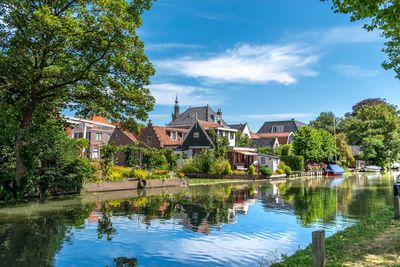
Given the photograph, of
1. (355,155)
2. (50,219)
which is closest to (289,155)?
(355,155)

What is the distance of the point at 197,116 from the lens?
67.4 meters

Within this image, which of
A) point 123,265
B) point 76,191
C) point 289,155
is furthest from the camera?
point 289,155

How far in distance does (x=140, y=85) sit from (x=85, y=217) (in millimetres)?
8542

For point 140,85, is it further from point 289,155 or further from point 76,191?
point 289,155

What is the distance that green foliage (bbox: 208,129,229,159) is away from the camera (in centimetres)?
4703

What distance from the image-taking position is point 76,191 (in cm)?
2353

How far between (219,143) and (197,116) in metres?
18.0

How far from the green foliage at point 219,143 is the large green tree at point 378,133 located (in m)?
38.2

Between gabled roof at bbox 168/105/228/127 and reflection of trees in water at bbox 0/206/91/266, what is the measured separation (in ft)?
168

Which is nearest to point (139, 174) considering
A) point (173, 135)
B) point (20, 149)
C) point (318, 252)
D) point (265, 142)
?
point (20, 149)

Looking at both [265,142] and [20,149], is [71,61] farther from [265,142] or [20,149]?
[265,142]

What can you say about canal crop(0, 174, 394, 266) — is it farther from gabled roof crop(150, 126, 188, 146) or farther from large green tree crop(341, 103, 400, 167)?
large green tree crop(341, 103, 400, 167)

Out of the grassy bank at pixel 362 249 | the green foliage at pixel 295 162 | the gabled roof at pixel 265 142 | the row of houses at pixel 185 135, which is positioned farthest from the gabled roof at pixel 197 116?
the grassy bank at pixel 362 249

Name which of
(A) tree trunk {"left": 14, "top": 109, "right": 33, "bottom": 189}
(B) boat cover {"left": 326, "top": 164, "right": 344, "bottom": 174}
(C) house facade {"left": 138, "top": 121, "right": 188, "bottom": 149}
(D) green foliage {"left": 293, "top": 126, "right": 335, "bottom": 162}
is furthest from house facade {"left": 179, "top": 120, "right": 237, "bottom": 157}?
(A) tree trunk {"left": 14, "top": 109, "right": 33, "bottom": 189}
